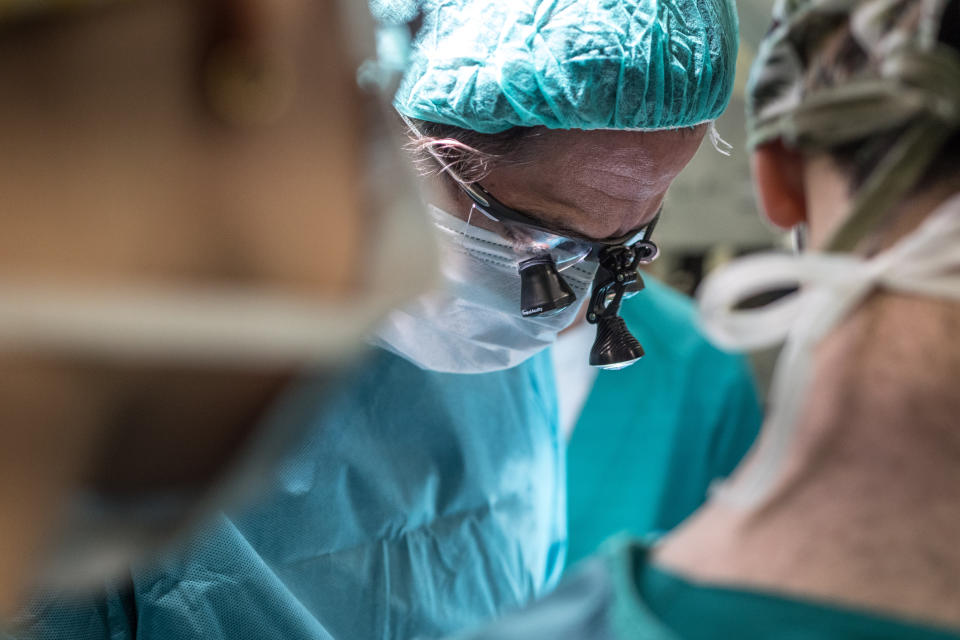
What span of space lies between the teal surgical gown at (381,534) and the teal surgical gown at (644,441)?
0.22 meters

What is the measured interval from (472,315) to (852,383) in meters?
0.85

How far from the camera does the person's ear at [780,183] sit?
86 cm

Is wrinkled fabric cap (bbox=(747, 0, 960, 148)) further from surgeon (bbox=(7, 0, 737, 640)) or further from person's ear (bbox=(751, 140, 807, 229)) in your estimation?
surgeon (bbox=(7, 0, 737, 640))

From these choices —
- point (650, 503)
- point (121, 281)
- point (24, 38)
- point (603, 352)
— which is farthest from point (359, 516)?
point (24, 38)

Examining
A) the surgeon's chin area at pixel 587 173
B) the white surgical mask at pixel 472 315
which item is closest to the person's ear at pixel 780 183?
the surgeon's chin area at pixel 587 173

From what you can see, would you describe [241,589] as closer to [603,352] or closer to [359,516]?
[359,516]

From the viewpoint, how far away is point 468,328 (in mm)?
1541

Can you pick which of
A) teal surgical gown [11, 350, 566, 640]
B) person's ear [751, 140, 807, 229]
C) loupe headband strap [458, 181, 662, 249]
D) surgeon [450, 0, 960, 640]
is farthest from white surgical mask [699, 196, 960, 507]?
teal surgical gown [11, 350, 566, 640]

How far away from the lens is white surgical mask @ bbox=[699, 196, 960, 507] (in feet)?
2.38

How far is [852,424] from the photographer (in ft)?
2.46

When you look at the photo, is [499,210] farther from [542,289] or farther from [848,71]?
[848,71]

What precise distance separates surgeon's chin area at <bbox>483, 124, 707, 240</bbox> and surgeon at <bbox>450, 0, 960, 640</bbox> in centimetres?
60

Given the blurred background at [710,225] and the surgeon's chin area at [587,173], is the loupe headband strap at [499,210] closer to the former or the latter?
the surgeon's chin area at [587,173]

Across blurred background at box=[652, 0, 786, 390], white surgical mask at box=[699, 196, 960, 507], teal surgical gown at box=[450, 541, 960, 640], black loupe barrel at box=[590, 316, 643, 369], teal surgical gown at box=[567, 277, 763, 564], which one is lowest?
teal surgical gown at box=[567, 277, 763, 564]
